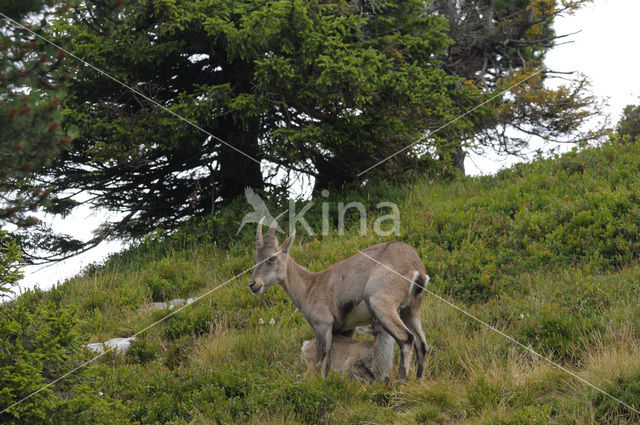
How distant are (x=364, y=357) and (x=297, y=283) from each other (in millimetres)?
1357

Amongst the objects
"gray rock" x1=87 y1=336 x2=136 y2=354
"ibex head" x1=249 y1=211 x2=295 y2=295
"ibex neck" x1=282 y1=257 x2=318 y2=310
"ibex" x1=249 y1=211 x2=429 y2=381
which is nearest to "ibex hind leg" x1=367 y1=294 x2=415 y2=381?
"ibex" x1=249 y1=211 x2=429 y2=381

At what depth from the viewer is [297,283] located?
8.04m

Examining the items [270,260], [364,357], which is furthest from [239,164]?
[364,357]

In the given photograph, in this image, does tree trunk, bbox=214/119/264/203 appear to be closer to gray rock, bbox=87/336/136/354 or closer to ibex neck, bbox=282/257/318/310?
gray rock, bbox=87/336/136/354

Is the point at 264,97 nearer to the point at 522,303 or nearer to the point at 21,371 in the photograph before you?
the point at 522,303

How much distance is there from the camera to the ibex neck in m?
7.94

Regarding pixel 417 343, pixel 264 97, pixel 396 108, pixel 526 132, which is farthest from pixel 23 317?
pixel 526 132

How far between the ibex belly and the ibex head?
1.05 metres

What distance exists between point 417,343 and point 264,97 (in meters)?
7.67

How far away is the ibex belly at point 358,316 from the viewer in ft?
23.9

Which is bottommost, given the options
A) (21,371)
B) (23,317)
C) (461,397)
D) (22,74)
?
(461,397)

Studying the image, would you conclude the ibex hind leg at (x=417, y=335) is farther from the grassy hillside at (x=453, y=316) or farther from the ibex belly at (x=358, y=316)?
the ibex belly at (x=358, y=316)

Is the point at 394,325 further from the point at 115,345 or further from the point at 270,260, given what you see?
the point at 115,345

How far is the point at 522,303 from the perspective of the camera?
9023 mm
